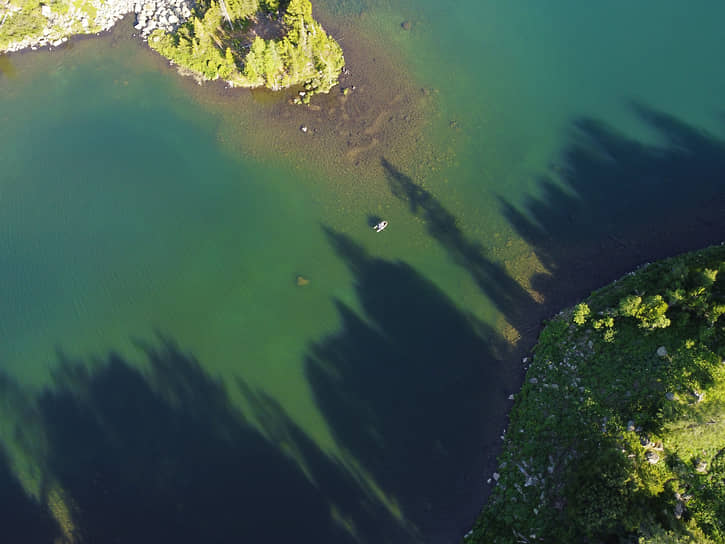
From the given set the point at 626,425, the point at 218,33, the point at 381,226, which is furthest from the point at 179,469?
the point at 218,33

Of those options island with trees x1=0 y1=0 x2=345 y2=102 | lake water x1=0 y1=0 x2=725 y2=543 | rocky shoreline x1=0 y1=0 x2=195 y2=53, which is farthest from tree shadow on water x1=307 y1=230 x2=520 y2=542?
rocky shoreline x1=0 y1=0 x2=195 y2=53

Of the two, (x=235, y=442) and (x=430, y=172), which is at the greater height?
(x=430, y=172)

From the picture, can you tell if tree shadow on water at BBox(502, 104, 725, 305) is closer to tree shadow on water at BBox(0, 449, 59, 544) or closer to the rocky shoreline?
tree shadow on water at BBox(0, 449, 59, 544)

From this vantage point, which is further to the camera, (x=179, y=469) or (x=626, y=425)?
(x=179, y=469)

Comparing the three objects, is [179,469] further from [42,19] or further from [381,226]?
[42,19]

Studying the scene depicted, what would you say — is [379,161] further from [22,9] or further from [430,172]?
[22,9]

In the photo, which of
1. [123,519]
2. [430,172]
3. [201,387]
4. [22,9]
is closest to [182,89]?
[22,9]
